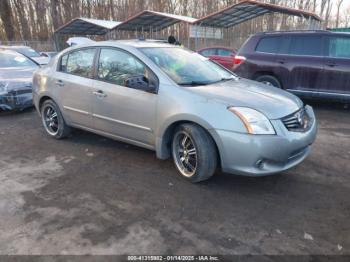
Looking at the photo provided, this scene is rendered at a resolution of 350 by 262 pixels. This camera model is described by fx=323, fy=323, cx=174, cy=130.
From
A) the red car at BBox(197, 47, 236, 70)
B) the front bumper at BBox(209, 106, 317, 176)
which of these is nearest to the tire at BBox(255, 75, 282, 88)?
the front bumper at BBox(209, 106, 317, 176)

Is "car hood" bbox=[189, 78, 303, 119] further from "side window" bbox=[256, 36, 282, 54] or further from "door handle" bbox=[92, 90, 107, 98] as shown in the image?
"side window" bbox=[256, 36, 282, 54]

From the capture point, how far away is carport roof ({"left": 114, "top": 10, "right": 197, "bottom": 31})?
19.2 meters

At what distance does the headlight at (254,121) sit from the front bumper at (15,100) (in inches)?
225

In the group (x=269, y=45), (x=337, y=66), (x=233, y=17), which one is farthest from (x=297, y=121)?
(x=233, y=17)

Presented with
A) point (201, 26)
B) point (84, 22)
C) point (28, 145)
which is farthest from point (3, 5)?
point (28, 145)

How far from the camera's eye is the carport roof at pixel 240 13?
14609 millimetres

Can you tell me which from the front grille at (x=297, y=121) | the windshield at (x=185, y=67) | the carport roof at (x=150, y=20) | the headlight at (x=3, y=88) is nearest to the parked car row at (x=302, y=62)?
the windshield at (x=185, y=67)

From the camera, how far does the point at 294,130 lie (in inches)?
142

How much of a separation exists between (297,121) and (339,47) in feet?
15.1

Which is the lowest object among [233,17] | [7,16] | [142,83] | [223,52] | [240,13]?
[142,83]

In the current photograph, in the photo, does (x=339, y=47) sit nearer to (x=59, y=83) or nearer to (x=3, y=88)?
(x=59, y=83)

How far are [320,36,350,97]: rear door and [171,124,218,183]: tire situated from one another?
4.90 metres

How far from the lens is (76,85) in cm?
492

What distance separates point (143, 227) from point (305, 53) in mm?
6300
